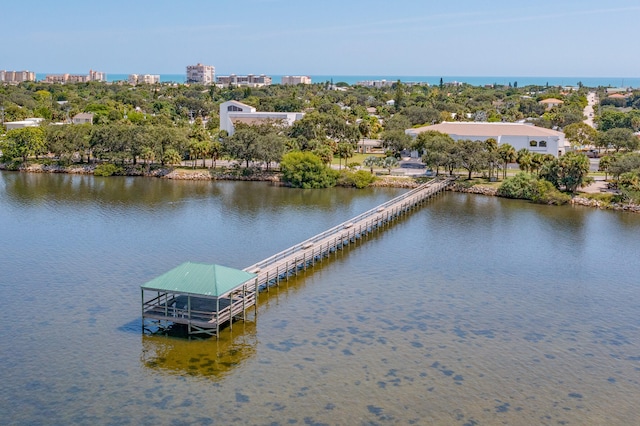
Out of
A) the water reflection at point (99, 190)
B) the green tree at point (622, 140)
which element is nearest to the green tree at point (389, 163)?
the water reflection at point (99, 190)

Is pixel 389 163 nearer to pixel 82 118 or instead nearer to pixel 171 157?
pixel 171 157

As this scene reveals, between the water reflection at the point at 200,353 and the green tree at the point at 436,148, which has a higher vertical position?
the green tree at the point at 436,148

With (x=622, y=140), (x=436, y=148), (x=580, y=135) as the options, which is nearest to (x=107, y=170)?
(x=436, y=148)

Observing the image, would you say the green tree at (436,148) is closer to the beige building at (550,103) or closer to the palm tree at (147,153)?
the palm tree at (147,153)

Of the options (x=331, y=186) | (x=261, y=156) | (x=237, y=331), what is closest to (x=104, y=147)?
(x=261, y=156)

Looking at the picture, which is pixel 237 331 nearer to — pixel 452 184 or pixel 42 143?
pixel 452 184

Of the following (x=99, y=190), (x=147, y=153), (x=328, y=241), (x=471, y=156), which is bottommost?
(x=328, y=241)

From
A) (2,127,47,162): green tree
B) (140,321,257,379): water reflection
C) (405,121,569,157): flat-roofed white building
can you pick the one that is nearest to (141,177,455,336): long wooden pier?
(140,321,257,379): water reflection
